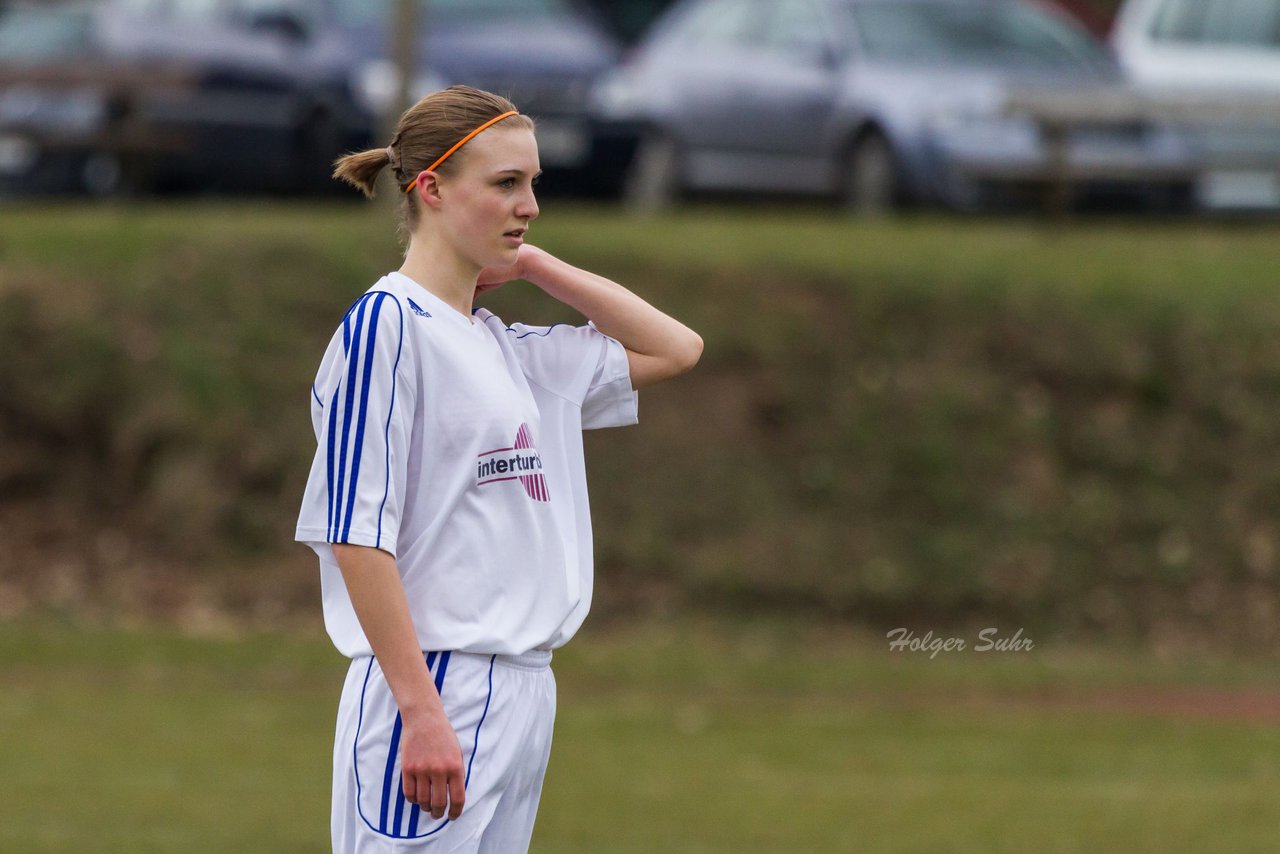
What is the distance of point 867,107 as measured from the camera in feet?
51.4

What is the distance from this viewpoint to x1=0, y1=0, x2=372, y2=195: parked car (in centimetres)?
1577

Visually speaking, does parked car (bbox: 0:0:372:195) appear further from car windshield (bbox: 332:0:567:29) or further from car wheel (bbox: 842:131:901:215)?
car wheel (bbox: 842:131:901:215)

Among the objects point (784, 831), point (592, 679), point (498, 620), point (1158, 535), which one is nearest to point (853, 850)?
point (784, 831)

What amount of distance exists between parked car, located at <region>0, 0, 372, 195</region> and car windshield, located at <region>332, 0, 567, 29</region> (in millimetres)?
365

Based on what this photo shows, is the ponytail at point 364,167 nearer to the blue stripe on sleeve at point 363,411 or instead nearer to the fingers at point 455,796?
the blue stripe on sleeve at point 363,411

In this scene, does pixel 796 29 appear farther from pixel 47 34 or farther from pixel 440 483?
pixel 440 483

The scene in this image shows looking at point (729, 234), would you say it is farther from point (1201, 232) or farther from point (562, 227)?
point (1201, 232)

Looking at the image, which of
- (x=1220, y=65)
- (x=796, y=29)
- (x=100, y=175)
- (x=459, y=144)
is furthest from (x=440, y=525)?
(x=1220, y=65)

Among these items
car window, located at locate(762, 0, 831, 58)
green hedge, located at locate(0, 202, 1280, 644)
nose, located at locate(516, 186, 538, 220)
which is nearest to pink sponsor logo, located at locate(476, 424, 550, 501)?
nose, located at locate(516, 186, 538, 220)

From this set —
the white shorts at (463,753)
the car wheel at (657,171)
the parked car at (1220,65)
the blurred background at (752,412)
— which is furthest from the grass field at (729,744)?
the car wheel at (657,171)

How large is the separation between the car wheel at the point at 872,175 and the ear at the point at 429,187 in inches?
502

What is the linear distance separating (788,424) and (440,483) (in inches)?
415

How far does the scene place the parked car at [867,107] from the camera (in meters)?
15.5

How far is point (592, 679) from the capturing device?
37.8 ft
